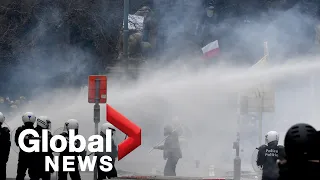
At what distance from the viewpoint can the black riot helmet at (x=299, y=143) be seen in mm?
4676

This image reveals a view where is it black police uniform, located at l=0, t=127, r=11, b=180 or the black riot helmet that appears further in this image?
black police uniform, located at l=0, t=127, r=11, b=180

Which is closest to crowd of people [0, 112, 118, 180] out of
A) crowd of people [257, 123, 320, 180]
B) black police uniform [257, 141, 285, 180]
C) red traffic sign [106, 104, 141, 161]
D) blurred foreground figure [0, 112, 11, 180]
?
blurred foreground figure [0, 112, 11, 180]

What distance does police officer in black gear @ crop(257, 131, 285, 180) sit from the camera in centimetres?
1102

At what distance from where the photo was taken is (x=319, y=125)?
25.3m

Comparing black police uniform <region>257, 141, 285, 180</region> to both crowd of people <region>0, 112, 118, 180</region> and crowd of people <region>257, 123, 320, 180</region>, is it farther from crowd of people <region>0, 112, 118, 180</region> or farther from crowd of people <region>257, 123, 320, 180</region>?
crowd of people <region>257, 123, 320, 180</region>

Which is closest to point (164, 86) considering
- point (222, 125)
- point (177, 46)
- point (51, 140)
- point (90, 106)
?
point (90, 106)

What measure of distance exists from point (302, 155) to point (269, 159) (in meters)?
6.53

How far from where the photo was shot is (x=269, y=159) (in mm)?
11125

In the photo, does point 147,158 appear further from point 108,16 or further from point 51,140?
point 51,140

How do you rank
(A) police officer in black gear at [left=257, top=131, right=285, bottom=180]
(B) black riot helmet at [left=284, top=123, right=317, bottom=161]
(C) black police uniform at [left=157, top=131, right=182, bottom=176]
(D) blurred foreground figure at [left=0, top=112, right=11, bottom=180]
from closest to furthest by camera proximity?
(B) black riot helmet at [left=284, top=123, right=317, bottom=161]
(A) police officer in black gear at [left=257, top=131, right=285, bottom=180]
(D) blurred foreground figure at [left=0, top=112, right=11, bottom=180]
(C) black police uniform at [left=157, top=131, right=182, bottom=176]

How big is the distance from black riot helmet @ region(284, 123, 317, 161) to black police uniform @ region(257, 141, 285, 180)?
247 inches

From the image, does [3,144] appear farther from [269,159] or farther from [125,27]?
[125,27]

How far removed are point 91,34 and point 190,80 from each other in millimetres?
5686

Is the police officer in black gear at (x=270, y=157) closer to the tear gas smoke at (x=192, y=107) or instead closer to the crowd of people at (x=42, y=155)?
the crowd of people at (x=42, y=155)
